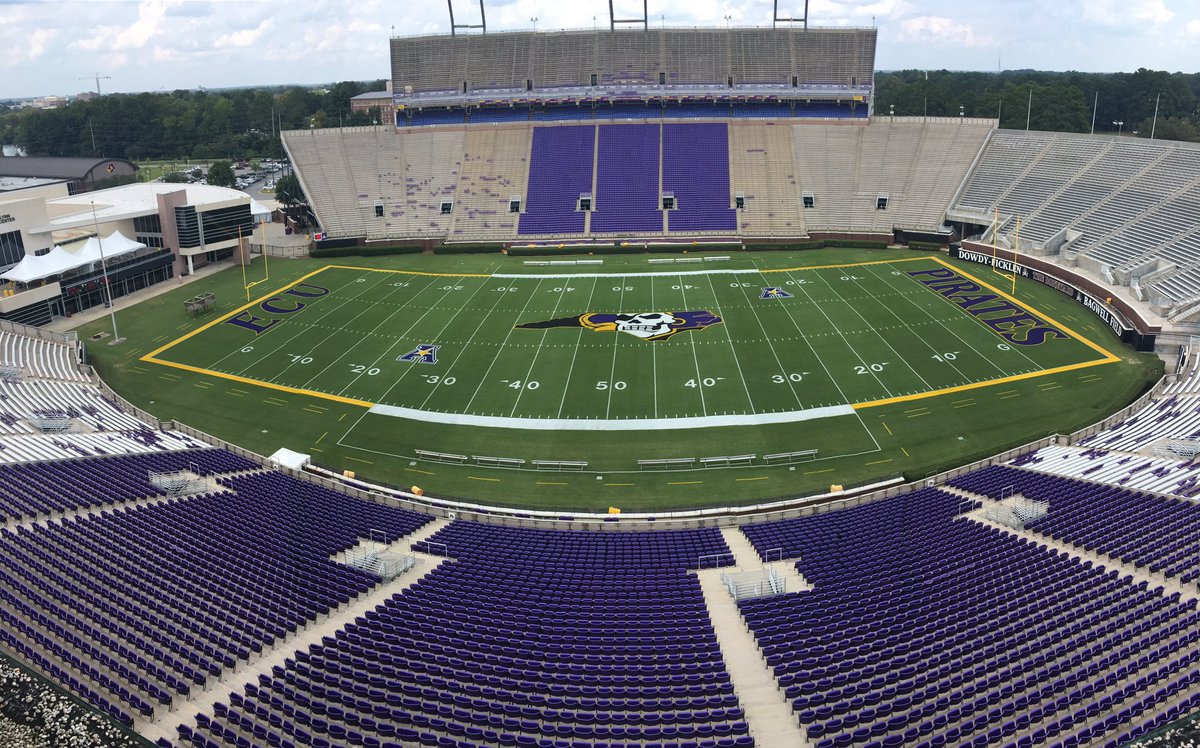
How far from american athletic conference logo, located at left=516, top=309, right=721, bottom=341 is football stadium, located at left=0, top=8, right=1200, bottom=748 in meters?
0.46

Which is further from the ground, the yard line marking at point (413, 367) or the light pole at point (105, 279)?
the light pole at point (105, 279)

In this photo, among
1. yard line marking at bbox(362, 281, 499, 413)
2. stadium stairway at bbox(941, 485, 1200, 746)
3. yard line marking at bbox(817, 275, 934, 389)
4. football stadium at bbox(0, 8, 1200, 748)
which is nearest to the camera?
stadium stairway at bbox(941, 485, 1200, 746)

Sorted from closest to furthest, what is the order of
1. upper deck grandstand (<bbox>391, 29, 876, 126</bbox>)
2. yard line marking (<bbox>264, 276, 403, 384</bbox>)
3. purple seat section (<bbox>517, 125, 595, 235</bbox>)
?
1. yard line marking (<bbox>264, 276, 403, 384</bbox>)
2. purple seat section (<bbox>517, 125, 595, 235</bbox>)
3. upper deck grandstand (<bbox>391, 29, 876, 126</bbox>)

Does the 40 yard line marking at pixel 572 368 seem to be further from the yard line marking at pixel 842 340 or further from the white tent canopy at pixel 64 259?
the white tent canopy at pixel 64 259

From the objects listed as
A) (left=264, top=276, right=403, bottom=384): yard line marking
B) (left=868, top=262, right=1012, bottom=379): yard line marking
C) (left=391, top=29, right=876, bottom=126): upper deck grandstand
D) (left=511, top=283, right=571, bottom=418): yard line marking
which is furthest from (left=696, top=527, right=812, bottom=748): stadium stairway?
(left=391, top=29, right=876, bottom=126): upper deck grandstand

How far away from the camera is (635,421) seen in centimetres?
4247

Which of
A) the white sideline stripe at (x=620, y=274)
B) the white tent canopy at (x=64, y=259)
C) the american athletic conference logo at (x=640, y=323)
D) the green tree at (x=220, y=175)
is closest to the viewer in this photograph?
A: the white tent canopy at (x=64, y=259)

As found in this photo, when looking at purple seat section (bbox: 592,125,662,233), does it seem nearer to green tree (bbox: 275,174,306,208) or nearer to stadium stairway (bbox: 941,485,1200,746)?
green tree (bbox: 275,174,306,208)

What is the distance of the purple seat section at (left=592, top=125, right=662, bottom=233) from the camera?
7906 cm

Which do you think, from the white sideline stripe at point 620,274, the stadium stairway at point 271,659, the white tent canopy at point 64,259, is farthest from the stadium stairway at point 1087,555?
the white tent canopy at point 64,259

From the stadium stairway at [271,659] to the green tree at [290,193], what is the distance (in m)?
70.3

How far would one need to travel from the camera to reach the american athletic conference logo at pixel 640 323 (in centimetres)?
5412

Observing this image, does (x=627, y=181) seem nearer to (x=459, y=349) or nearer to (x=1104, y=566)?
(x=459, y=349)

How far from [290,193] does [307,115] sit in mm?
103964
